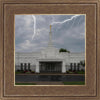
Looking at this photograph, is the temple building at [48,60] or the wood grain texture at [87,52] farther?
the temple building at [48,60]

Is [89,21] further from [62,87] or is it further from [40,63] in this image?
[40,63]

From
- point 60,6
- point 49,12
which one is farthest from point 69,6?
point 49,12

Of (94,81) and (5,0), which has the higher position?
(5,0)

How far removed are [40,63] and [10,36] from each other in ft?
31.7

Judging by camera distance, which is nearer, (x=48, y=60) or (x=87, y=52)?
(x=87, y=52)

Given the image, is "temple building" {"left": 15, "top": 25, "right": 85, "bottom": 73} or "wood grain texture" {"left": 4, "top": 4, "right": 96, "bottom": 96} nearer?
"wood grain texture" {"left": 4, "top": 4, "right": 96, "bottom": 96}

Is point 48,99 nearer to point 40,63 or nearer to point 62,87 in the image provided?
point 62,87

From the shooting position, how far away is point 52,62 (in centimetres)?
1235

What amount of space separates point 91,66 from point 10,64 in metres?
1.76

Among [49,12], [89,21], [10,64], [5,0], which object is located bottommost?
[10,64]

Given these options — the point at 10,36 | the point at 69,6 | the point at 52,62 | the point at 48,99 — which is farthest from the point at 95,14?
the point at 52,62

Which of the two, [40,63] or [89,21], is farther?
[40,63]

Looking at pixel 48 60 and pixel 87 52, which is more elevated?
pixel 87 52

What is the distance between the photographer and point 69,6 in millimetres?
2846
